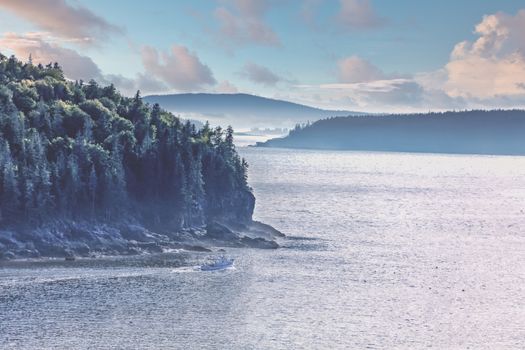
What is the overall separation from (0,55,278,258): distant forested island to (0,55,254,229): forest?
19cm

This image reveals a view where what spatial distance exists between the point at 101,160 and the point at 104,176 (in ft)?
11.3

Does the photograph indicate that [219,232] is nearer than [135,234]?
No

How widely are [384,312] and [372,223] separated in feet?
325

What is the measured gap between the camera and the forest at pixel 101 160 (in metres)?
131

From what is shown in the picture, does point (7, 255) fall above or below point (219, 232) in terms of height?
below

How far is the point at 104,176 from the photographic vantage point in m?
140

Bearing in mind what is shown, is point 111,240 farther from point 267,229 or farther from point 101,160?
point 267,229

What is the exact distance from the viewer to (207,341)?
81500 millimetres

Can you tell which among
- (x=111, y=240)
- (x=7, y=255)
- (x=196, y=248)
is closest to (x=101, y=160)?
(x=111, y=240)

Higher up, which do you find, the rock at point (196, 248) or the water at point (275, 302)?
the rock at point (196, 248)

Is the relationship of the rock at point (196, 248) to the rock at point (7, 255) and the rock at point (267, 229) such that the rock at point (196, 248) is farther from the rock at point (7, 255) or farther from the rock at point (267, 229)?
the rock at point (7, 255)

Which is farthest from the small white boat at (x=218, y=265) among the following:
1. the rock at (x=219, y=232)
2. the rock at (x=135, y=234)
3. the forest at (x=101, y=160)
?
the forest at (x=101, y=160)

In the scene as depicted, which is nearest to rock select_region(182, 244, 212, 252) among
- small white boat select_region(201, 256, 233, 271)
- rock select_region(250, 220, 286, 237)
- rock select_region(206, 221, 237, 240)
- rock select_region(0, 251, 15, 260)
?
rock select_region(206, 221, 237, 240)

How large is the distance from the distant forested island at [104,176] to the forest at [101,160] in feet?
0.62
